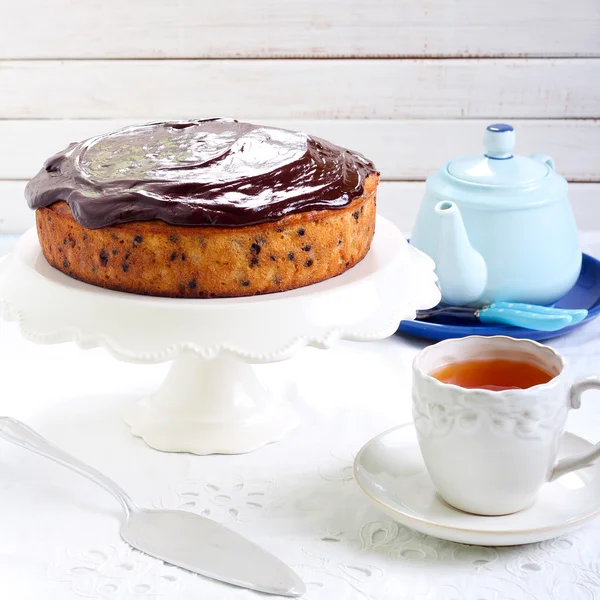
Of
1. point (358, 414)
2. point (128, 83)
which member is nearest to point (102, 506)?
point (358, 414)

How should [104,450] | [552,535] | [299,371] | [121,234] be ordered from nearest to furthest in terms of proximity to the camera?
1. [552,535]
2. [121,234]
3. [104,450]
4. [299,371]

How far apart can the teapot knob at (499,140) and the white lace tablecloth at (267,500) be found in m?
0.35

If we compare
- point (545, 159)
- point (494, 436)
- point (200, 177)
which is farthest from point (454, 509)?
point (545, 159)

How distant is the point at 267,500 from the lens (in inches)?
46.2

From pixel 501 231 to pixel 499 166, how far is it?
0.39ft

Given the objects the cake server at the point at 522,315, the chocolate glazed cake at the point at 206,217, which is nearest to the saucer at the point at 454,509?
the chocolate glazed cake at the point at 206,217

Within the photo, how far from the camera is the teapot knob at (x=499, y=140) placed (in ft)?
5.30

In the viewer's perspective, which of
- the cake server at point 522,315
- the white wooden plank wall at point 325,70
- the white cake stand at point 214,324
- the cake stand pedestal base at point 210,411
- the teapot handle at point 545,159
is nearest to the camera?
the white cake stand at point 214,324

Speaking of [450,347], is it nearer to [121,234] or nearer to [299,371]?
[121,234]

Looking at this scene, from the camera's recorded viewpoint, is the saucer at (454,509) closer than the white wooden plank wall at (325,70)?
Yes

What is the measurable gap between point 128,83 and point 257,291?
4.50 ft

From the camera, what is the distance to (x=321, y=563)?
3.40 feet

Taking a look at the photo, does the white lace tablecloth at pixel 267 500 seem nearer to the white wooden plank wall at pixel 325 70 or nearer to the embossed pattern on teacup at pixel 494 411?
the embossed pattern on teacup at pixel 494 411

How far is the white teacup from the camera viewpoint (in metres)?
0.98
